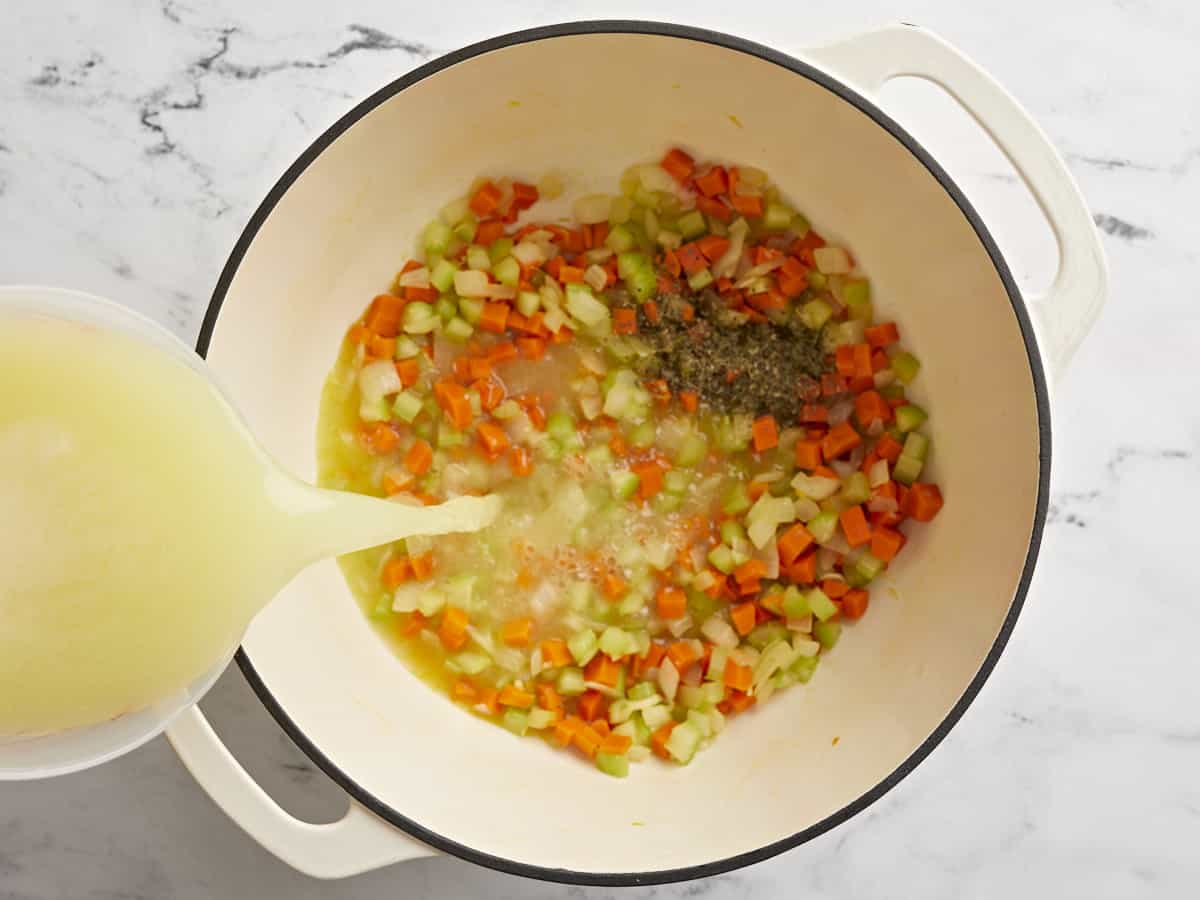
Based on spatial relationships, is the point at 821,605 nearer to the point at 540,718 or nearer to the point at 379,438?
the point at 540,718

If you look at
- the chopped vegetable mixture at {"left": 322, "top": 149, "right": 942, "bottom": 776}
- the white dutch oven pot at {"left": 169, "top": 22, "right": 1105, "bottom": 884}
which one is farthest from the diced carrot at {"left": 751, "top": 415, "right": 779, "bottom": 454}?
the white dutch oven pot at {"left": 169, "top": 22, "right": 1105, "bottom": 884}

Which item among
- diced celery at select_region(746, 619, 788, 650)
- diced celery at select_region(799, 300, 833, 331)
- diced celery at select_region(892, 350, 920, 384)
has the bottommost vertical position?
diced celery at select_region(746, 619, 788, 650)

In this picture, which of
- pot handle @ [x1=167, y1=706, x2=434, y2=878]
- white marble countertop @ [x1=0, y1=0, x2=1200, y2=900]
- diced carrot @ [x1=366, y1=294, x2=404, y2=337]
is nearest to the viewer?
pot handle @ [x1=167, y1=706, x2=434, y2=878]

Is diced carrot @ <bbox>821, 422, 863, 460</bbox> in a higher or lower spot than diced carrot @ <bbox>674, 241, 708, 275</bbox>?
lower

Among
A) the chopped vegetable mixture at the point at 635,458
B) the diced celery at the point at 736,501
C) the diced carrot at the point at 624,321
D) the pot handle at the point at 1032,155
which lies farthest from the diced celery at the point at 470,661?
the pot handle at the point at 1032,155

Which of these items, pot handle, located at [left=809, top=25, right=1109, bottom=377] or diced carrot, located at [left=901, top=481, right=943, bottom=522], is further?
diced carrot, located at [left=901, top=481, right=943, bottom=522]

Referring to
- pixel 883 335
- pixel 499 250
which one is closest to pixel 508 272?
pixel 499 250

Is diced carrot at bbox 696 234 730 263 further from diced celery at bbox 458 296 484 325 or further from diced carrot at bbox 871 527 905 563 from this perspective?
diced carrot at bbox 871 527 905 563

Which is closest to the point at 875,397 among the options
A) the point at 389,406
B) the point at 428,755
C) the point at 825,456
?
the point at 825,456
